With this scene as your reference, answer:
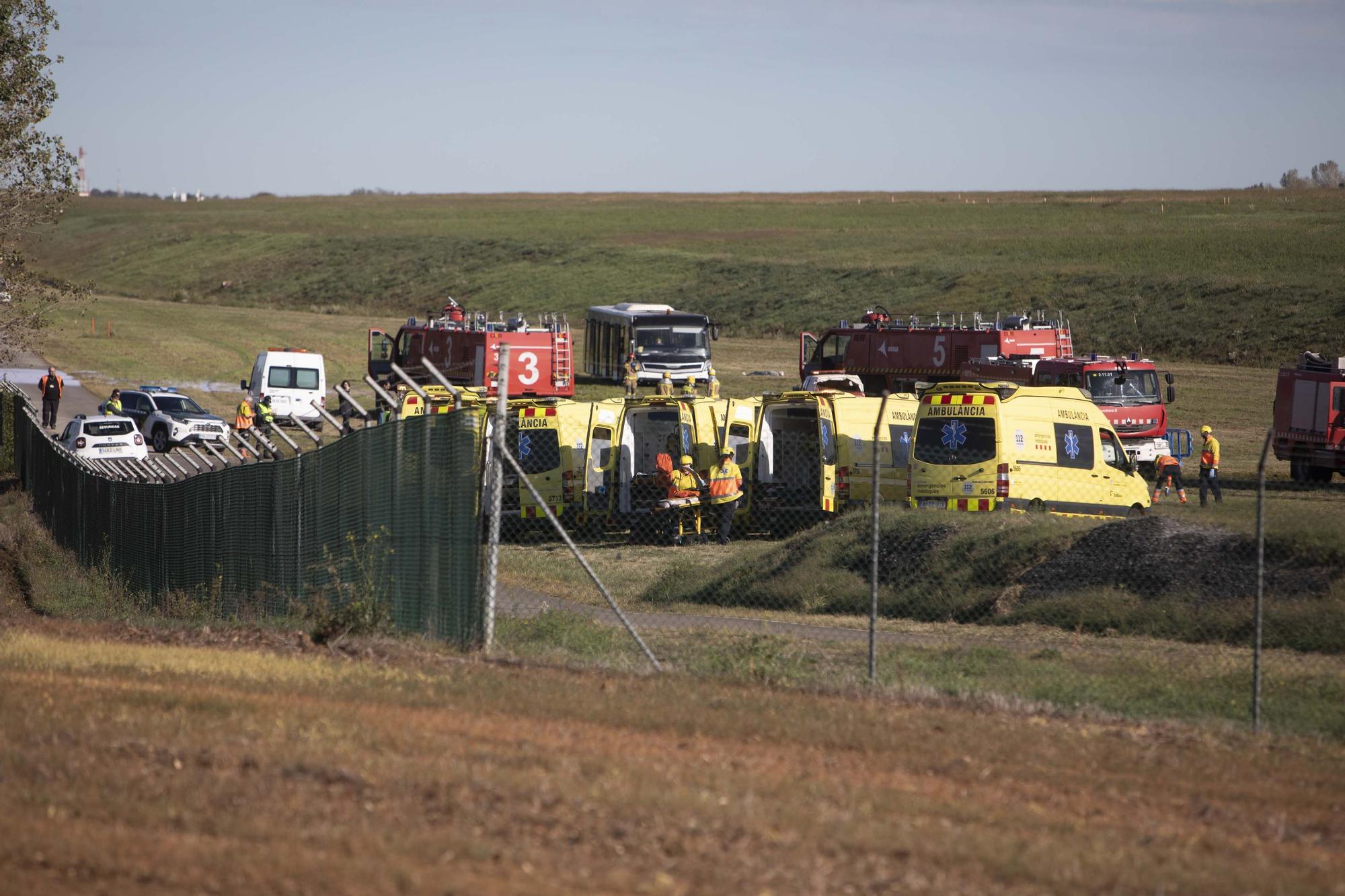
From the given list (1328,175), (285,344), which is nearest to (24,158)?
(285,344)

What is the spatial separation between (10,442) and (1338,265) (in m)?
57.3

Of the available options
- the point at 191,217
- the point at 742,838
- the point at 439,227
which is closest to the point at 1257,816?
the point at 742,838

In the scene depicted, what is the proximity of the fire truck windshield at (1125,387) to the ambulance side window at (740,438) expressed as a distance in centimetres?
926

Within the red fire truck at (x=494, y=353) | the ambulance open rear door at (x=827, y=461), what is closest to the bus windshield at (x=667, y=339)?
the red fire truck at (x=494, y=353)

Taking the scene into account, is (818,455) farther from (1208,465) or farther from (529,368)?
(529,368)

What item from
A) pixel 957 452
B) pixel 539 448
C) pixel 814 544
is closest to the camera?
A: pixel 814 544

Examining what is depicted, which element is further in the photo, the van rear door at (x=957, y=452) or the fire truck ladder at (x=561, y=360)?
the fire truck ladder at (x=561, y=360)

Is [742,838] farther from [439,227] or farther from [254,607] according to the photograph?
[439,227]

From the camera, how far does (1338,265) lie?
67.0m

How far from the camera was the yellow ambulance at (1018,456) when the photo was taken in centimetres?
1964

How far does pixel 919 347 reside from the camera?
38.5 meters

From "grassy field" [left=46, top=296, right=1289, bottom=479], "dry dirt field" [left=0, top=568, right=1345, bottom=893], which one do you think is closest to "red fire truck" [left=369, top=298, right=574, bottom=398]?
"grassy field" [left=46, top=296, right=1289, bottom=479]

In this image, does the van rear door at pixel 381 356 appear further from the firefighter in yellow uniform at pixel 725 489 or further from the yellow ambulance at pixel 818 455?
the firefighter in yellow uniform at pixel 725 489

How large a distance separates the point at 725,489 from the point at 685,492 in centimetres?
59
